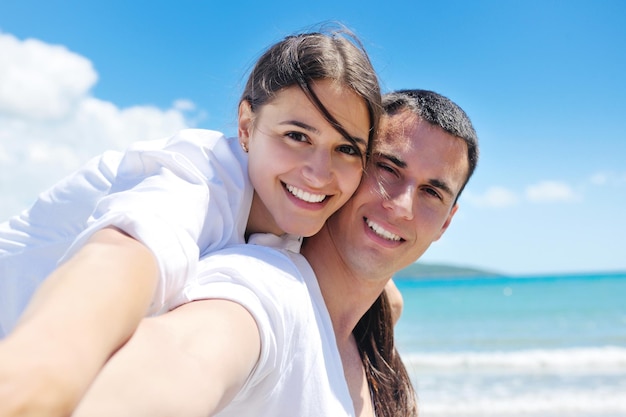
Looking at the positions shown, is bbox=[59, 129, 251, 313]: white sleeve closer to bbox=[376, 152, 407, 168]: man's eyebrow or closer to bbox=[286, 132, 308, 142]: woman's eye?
bbox=[286, 132, 308, 142]: woman's eye

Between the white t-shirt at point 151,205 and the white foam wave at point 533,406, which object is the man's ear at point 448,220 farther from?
the white foam wave at point 533,406

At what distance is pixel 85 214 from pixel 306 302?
1027 mm

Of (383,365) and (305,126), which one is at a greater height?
(305,126)

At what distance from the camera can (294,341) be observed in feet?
6.43

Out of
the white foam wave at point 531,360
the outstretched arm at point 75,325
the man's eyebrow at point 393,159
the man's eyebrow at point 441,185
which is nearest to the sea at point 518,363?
the white foam wave at point 531,360

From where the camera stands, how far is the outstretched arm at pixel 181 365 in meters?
1.17

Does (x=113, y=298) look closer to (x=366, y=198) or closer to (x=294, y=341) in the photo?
(x=294, y=341)

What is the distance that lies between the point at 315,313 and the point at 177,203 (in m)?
0.70

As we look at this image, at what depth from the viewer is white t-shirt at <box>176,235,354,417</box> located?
1748 mm

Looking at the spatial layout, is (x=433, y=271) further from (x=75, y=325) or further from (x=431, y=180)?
(x=75, y=325)

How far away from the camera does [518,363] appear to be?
1259 centimetres

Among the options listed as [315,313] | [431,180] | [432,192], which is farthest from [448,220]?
[315,313]

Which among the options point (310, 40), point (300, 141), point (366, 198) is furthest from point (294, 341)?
point (310, 40)

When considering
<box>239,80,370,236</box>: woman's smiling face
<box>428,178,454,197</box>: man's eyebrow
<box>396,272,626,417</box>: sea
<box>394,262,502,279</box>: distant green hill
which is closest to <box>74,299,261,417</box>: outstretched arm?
<box>239,80,370,236</box>: woman's smiling face
